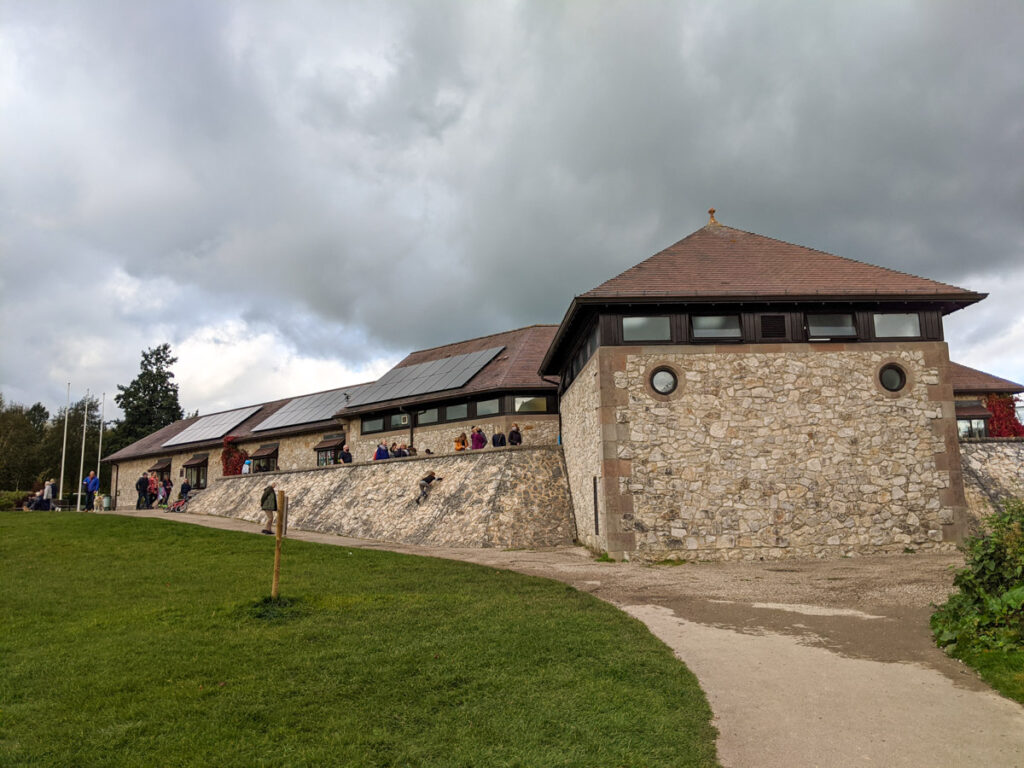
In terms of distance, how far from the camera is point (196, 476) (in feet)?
132

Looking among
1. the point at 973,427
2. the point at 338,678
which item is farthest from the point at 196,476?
the point at 973,427

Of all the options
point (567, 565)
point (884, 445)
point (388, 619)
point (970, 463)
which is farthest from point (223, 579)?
point (970, 463)

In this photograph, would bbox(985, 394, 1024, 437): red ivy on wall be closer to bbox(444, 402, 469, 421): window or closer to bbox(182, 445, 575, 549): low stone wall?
bbox(182, 445, 575, 549): low stone wall

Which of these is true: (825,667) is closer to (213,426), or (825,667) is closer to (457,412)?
(457,412)

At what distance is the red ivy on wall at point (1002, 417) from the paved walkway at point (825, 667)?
61.6ft

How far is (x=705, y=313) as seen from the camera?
16.2m

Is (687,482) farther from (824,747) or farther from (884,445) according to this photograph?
(824,747)

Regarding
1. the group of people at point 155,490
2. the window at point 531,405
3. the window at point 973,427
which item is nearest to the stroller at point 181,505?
the group of people at point 155,490

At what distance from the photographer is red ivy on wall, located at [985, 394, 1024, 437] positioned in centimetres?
2775

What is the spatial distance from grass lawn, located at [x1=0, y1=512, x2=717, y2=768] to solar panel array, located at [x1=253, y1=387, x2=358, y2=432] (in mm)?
23254

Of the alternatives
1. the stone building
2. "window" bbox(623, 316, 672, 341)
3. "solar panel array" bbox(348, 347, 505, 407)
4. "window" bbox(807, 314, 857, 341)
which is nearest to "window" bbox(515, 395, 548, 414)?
"solar panel array" bbox(348, 347, 505, 407)

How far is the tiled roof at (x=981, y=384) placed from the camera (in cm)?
2820

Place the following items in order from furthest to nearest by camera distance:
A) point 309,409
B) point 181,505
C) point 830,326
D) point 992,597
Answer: point 309,409 < point 181,505 < point 830,326 < point 992,597

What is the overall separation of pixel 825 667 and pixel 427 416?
22373 millimetres
